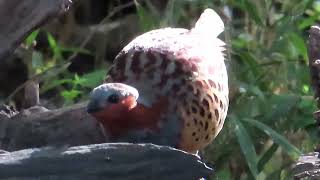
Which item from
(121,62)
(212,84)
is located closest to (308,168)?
(212,84)

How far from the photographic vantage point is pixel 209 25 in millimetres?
2834

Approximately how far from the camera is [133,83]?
2.39m

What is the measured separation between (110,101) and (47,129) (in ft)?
1.32

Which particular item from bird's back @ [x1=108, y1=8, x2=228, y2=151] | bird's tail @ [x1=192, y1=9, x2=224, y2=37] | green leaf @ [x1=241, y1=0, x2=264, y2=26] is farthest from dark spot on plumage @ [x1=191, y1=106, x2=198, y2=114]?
green leaf @ [x1=241, y1=0, x2=264, y2=26]

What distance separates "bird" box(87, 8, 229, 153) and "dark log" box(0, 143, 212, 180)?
213 mm

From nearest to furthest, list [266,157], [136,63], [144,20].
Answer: [136,63], [266,157], [144,20]

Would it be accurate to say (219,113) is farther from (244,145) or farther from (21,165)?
(21,165)

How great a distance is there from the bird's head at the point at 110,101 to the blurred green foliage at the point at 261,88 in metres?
0.82

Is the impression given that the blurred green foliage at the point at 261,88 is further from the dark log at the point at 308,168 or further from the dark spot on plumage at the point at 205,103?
the dark log at the point at 308,168

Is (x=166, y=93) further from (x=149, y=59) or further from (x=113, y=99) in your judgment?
(x=113, y=99)

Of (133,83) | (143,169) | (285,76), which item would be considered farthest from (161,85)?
(285,76)

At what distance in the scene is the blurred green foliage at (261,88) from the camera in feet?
9.73

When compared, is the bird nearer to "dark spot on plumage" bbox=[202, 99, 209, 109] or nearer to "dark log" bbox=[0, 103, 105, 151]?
"dark spot on plumage" bbox=[202, 99, 209, 109]

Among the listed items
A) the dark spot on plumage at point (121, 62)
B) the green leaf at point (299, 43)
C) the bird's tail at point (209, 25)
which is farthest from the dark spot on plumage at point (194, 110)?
the green leaf at point (299, 43)
